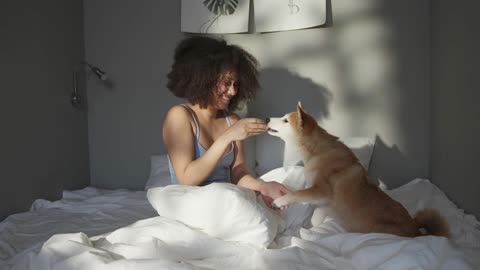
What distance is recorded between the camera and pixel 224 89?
163 centimetres

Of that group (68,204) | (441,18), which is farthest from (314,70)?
(68,204)

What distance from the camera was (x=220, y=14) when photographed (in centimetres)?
238

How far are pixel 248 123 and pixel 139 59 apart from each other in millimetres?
1388

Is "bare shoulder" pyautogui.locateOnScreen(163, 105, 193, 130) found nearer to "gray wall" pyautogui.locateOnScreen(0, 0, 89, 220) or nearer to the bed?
the bed

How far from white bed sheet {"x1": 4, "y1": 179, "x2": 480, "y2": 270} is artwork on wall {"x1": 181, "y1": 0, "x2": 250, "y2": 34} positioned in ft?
4.90

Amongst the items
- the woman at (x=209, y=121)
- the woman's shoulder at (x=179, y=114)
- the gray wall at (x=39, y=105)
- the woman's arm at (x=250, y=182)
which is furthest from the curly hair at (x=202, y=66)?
the gray wall at (x=39, y=105)

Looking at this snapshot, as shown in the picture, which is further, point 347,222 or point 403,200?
point 403,200

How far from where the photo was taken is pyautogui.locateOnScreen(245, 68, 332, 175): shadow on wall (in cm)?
228

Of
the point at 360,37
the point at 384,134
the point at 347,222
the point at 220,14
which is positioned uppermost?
the point at 220,14

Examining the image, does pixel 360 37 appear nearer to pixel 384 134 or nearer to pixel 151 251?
pixel 384 134

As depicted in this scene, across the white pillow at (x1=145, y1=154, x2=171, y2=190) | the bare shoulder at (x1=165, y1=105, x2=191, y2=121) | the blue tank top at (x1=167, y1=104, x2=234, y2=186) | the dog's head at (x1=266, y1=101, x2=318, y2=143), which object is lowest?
the white pillow at (x1=145, y1=154, x2=171, y2=190)

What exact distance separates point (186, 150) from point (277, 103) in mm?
1021

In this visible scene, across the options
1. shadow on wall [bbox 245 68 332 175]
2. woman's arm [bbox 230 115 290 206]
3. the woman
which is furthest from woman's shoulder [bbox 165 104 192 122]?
shadow on wall [bbox 245 68 332 175]

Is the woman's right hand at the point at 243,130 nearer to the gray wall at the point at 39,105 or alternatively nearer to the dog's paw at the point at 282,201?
the dog's paw at the point at 282,201
